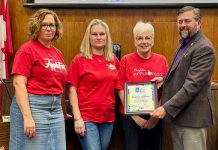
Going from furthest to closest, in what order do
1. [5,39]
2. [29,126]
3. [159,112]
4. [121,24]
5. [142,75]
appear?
1. [121,24]
2. [5,39]
3. [142,75]
4. [159,112]
5. [29,126]

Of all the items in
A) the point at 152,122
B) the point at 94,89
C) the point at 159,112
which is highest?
the point at 94,89

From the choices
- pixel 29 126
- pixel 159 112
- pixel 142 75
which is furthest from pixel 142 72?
pixel 29 126

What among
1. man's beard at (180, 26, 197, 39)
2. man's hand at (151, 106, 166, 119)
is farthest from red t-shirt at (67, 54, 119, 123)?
man's beard at (180, 26, 197, 39)

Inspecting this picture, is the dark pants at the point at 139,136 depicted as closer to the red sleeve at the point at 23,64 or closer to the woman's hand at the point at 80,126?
the woman's hand at the point at 80,126

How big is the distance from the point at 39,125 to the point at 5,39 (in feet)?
6.32

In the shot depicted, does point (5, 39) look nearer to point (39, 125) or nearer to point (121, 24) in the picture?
point (121, 24)

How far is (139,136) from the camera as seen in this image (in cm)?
252

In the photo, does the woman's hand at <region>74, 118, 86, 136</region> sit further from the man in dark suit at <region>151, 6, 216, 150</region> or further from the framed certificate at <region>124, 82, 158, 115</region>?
the man in dark suit at <region>151, 6, 216, 150</region>

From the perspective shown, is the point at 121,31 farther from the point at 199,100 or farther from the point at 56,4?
the point at 199,100

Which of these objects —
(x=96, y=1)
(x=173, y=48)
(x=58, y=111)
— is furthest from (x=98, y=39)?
(x=173, y=48)

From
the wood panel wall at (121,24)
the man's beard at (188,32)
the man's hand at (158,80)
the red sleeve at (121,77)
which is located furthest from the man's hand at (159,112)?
the wood panel wall at (121,24)

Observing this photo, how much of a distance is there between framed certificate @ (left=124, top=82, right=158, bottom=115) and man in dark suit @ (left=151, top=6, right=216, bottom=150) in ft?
0.37

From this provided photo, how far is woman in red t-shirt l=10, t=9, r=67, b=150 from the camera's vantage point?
205 centimetres

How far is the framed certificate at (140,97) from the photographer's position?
93.3 inches
